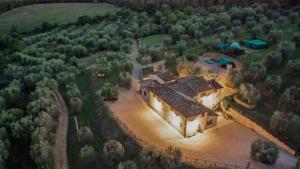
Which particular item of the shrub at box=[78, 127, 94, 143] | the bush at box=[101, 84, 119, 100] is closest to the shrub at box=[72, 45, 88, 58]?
the bush at box=[101, 84, 119, 100]

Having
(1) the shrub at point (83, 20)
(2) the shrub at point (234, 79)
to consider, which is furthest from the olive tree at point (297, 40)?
(1) the shrub at point (83, 20)

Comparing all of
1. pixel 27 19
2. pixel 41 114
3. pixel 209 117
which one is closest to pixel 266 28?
pixel 209 117

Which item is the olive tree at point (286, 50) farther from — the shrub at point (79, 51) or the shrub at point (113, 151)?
the shrub at point (79, 51)

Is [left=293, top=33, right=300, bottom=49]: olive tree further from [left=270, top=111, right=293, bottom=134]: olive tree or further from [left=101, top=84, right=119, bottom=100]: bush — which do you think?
[left=101, top=84, right=119, bottom=100]: bush

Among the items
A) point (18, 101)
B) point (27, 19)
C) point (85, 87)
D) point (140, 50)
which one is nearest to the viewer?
point (18, 101)

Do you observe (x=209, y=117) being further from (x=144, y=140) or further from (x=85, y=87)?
(x=85, y=87)

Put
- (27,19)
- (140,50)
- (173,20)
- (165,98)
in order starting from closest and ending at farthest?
(165,98)
(140,50)
(173,20)
(27,19)

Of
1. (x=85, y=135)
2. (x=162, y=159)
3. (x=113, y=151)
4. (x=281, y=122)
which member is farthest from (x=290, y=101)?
(x=85, y=135)
